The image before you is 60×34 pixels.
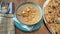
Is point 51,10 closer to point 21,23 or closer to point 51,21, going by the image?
point 51,21

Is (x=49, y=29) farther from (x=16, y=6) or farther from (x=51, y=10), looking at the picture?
(x=16, y=6)

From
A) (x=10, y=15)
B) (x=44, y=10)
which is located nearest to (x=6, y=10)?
(x=10, y=15)

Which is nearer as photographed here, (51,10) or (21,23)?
(21,23)

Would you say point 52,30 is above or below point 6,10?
below

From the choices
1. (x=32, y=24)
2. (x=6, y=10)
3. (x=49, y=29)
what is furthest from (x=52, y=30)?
(x=6, y=10)

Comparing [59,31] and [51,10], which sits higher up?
[51,10]

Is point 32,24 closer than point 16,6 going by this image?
Yes
